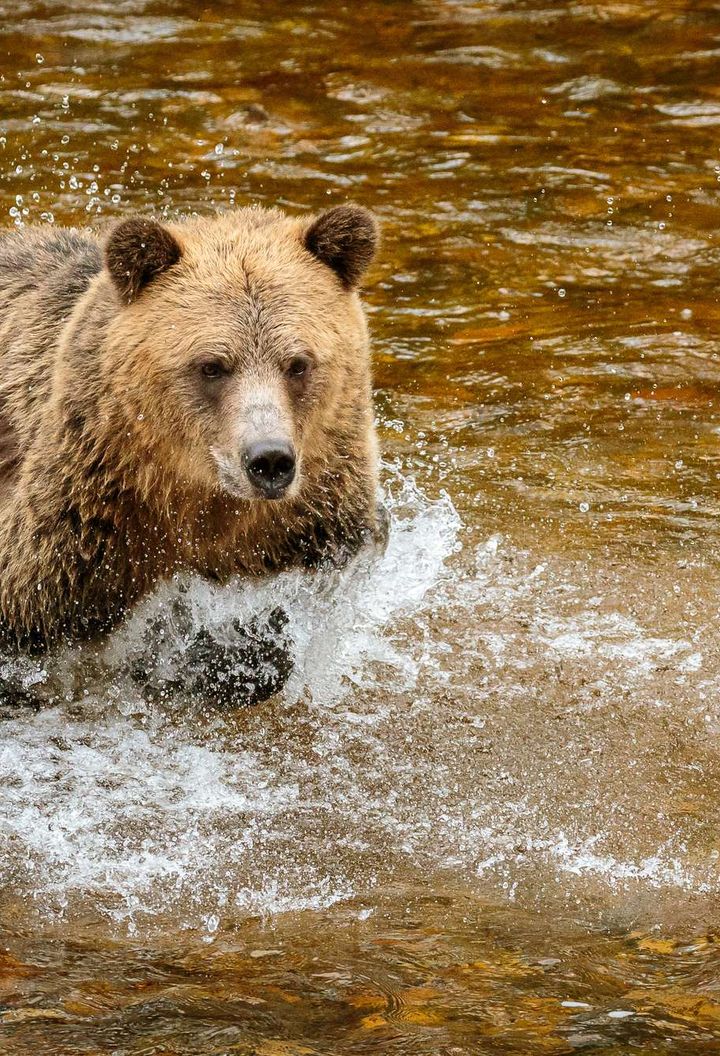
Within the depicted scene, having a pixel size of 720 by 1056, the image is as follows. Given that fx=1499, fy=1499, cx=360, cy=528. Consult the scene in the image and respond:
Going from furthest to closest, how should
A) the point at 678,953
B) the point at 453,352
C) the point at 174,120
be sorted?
the point at 174,120 < the point at 453,352 < the point at 678,953

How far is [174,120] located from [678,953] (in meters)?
8.32

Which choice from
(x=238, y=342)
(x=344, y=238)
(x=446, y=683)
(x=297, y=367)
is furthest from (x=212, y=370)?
(x=446, y=683)

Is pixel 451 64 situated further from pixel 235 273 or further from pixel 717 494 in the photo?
pixel 235 273

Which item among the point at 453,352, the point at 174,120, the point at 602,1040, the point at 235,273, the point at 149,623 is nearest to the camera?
the point at 602,1040

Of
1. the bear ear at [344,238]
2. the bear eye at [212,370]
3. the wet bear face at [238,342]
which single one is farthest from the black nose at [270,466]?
the bear ear at [344,238]

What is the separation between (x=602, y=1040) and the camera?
361 cm

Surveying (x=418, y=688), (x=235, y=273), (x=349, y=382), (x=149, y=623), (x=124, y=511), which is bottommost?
(x=418, y=688)

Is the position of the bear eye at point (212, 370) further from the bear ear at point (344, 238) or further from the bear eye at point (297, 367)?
the bear ear at point (344, 238)

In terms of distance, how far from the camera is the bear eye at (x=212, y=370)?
4.90 m

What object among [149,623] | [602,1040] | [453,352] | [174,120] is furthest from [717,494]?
[174,120]

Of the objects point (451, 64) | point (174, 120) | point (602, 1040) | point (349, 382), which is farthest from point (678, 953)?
point (451, 64)

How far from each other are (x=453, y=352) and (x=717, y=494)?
1925 millimetres

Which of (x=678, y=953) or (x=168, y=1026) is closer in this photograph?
(x=168, y=1026)

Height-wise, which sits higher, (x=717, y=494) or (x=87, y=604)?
(x=87, y=604)
